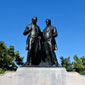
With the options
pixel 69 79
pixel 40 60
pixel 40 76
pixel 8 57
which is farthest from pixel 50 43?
pixel 8 57

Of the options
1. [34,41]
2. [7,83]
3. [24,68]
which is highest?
[34,41]

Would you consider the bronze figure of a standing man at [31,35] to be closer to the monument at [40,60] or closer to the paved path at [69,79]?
the monument at [40,60]

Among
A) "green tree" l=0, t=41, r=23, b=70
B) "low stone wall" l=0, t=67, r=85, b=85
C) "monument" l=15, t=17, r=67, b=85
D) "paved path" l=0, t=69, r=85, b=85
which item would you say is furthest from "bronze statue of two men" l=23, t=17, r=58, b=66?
"green tree" l=0, t=41, r=23, b=70

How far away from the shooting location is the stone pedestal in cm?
913

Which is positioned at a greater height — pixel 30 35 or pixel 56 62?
pixel 30 35

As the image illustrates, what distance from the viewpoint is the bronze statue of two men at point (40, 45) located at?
10.1 meters

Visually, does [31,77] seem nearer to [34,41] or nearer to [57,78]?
[57,78]

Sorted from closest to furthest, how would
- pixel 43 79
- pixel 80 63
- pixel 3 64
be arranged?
1. pixel 43 79
2. pixel 3 64
3. pixel 80 63

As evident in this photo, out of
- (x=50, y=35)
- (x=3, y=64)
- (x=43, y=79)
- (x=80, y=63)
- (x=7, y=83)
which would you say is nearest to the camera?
(x=43, y=79)

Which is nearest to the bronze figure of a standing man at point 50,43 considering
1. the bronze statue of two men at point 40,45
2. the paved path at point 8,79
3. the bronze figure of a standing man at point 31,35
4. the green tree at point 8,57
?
the bronze statue of two men at point 40,45

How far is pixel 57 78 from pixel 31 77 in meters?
1.26

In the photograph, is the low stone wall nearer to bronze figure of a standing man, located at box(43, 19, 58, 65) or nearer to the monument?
the monument

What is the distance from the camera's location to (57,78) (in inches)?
365

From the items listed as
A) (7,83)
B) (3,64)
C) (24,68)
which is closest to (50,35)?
(24,68)
